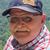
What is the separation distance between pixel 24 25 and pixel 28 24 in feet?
0.09

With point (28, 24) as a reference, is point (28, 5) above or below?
above

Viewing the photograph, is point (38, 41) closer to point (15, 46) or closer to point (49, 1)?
point (15, 46)

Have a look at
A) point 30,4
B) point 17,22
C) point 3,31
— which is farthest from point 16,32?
A: point 3,31

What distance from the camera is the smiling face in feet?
5.68

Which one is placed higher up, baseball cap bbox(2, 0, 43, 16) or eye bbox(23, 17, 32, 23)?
baseball cap bbox(2, 0, 43, 16)

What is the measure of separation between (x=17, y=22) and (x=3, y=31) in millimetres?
1639

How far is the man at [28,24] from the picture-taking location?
5.69 feet

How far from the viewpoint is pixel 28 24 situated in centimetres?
174

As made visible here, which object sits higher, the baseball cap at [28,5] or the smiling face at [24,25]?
the baseball cap at [28,5]

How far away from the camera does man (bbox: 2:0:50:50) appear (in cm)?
174

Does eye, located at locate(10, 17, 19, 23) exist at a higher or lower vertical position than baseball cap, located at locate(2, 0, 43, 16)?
lower

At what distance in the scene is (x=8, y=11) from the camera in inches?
69.9

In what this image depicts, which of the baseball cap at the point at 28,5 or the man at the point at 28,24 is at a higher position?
the baseball cap at the point at 28,5

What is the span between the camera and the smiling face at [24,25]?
5.68 feet
